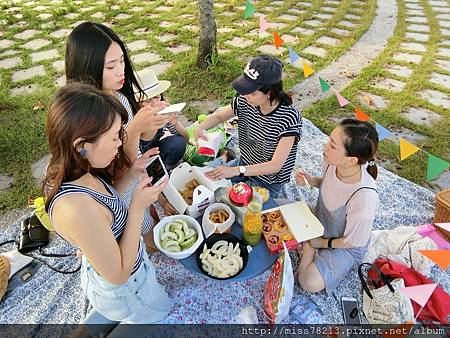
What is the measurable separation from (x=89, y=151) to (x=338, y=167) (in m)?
1.63

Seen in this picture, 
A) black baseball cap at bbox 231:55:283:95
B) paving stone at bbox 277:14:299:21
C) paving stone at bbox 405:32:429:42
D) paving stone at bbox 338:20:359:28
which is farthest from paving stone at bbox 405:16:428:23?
black baseball cap at bbox 231:55:283:95

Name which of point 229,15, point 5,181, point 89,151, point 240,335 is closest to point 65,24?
point 229,15

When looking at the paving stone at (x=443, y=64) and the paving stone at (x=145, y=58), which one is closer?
the paving stone at (x=443, y=64)

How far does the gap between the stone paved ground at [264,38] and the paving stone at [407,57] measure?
1 cm

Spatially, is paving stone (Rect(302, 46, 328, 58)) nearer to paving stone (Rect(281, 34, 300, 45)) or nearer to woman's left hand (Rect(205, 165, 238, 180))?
paving stone (Rect(281, 34, 300, 45))

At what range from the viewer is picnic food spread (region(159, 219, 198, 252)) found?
7.00 feet

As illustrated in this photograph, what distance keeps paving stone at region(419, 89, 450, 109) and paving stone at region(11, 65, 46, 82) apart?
5.25m

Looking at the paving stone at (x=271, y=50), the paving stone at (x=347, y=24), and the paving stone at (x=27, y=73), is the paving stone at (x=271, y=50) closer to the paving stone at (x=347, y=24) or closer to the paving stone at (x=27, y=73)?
the paving stone at (x=347, y=24)

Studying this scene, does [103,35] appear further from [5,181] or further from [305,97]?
[305,97]

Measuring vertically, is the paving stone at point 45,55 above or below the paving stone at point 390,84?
above

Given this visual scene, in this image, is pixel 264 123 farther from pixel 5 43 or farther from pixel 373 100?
pixel 5 43

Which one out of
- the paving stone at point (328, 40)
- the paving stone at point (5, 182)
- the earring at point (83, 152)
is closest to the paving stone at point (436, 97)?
the paving stone at point (328, 40)

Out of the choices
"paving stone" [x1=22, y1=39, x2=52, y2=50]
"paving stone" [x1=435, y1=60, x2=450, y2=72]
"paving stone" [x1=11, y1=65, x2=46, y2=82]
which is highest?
"paving stone" [x1=22, y1=39, x2=52, y2=50]

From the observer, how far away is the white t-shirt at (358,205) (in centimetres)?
223
